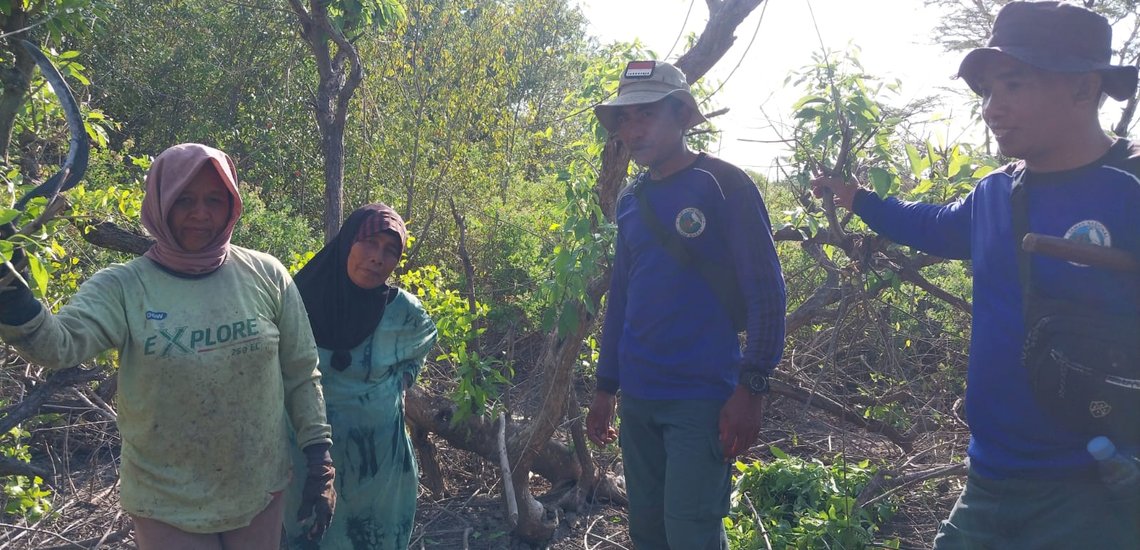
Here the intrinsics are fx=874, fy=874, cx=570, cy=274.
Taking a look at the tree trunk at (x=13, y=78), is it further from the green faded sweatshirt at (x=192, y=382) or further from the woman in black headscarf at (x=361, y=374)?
the green faded sweatshirt at (x=192, y=382)

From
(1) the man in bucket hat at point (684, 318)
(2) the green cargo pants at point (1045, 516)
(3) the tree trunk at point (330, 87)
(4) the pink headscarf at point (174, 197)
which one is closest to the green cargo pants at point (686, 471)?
(1) the man in bucket hat at point (684, 318)

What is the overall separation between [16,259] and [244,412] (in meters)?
0.67

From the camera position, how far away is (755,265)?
2525 millimetres

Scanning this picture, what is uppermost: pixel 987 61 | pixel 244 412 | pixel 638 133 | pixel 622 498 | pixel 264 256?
pixel 987 61

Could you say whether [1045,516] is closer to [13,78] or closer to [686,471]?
[686,471]

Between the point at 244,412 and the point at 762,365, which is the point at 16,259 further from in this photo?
the point at 762,365

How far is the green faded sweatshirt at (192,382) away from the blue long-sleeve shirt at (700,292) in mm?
1085

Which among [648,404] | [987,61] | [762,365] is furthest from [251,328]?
[987,61]

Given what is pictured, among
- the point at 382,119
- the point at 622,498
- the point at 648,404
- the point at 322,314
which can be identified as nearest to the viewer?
the point at 648,404

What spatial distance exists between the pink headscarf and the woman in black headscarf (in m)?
0.62

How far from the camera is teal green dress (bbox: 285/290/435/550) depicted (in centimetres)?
296

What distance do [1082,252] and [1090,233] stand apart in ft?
0.25

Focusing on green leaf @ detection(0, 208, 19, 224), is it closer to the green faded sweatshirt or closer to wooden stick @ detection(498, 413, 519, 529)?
the green faded sweatshirt

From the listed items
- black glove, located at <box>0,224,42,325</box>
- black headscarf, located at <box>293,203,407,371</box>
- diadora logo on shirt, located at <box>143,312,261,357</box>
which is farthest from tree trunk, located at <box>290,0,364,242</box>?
black glove, located at <box>0,224,42,325</box>
